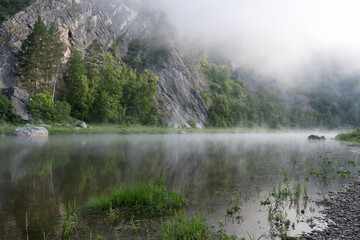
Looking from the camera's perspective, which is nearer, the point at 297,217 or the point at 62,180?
the point at 297,217

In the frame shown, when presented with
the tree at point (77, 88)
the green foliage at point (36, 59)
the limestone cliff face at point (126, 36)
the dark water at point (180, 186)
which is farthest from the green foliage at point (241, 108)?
the dark water at point (180, 186)

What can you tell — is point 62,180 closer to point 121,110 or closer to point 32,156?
point 32,156

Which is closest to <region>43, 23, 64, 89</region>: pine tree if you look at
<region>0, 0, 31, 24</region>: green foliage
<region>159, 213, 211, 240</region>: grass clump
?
<region>0, 0, 31, 24</region>: green foliage

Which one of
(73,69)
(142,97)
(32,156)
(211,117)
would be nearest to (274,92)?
(211,117)

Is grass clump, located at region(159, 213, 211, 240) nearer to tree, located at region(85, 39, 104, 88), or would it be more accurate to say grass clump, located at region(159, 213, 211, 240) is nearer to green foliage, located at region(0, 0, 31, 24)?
tree, located at region(85, 39, 104, 88)

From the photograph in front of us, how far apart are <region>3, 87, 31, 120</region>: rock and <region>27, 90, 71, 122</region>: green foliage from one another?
40.6 inches

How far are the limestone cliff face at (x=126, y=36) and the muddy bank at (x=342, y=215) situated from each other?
59295 mm

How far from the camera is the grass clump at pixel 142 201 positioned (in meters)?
8.70

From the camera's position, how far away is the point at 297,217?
867 cm

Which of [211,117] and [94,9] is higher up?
[94,9]

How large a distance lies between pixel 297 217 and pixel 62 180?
11.7 metres

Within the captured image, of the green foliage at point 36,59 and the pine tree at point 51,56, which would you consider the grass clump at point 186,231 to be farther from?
the pine tree at point 51,56

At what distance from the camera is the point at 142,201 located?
912 cm

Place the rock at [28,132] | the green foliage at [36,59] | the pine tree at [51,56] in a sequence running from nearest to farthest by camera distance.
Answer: the rock at [28,132] < the green foliage at [36,59] < the pine tree at [51,56]
